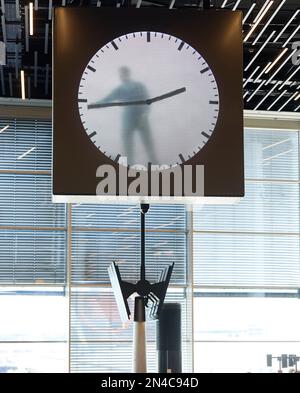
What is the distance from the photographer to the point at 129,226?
421 inches

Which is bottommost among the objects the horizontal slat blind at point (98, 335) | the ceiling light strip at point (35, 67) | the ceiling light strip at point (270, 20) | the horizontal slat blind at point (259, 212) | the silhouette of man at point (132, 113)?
the horizontal slat blind at point (98, 335)

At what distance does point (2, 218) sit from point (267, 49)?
4.26m

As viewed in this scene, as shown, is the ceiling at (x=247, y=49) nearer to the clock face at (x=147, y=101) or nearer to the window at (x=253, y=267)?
the window at (x=253, y=267)

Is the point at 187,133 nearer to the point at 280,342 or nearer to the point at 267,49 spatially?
the point at 267,49

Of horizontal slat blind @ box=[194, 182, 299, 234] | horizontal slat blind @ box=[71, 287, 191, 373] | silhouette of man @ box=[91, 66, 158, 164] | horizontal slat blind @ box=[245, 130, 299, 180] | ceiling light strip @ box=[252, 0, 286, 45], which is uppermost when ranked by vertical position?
ceiling light strip @ box=[252, 0, 286, 45]

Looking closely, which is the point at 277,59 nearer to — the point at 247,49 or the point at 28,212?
the point at 247,49

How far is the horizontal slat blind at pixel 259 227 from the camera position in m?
10.8

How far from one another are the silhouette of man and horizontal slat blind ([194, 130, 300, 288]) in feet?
27.7

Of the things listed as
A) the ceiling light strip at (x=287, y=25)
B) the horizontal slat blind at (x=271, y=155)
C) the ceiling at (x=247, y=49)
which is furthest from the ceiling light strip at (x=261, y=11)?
the horizontal slat blind at (x=271, y=155)

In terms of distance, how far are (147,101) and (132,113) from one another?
6 cm

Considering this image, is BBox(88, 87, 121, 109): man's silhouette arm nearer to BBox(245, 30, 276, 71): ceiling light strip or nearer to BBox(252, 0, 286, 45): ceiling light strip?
BBox(252, 0, 286, 45): ceiling light strip

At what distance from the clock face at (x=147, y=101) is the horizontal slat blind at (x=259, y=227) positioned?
27.5 ft
